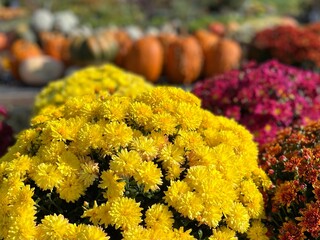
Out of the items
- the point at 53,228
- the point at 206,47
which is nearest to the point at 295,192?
the point at 53,228

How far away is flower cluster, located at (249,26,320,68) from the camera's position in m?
8.32

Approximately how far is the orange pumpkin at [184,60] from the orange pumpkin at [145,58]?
21 centimetres

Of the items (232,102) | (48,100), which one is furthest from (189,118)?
(48,100)

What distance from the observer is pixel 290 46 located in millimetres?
8453

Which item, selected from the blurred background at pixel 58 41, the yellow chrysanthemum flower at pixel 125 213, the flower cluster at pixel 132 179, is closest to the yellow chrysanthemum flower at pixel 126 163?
the flower cluster at pixel 132 179

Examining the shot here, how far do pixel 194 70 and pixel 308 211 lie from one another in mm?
6386

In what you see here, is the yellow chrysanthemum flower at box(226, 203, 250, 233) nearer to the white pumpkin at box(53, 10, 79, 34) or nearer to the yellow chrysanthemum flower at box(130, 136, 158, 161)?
the yellow chrysanthemum flower at box(130, 136, 158, 161)

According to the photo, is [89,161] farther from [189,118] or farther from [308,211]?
[308,211]

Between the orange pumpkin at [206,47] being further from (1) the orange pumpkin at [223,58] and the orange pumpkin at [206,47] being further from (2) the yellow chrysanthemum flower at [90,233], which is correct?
(2) the yellow chrysanthemum flower at [90,233]

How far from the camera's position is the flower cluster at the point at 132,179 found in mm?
2172

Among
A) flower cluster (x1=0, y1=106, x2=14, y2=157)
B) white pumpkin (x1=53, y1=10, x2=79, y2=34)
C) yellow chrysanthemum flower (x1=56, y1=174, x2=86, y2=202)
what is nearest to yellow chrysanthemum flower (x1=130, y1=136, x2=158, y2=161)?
yellow chrysanthemum flower (x1=56, y1=174, x2=86, y2=202)

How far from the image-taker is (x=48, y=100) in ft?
14.4

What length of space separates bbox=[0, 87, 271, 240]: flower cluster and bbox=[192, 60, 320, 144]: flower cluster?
146cm

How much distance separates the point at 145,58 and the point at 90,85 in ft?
14.1
